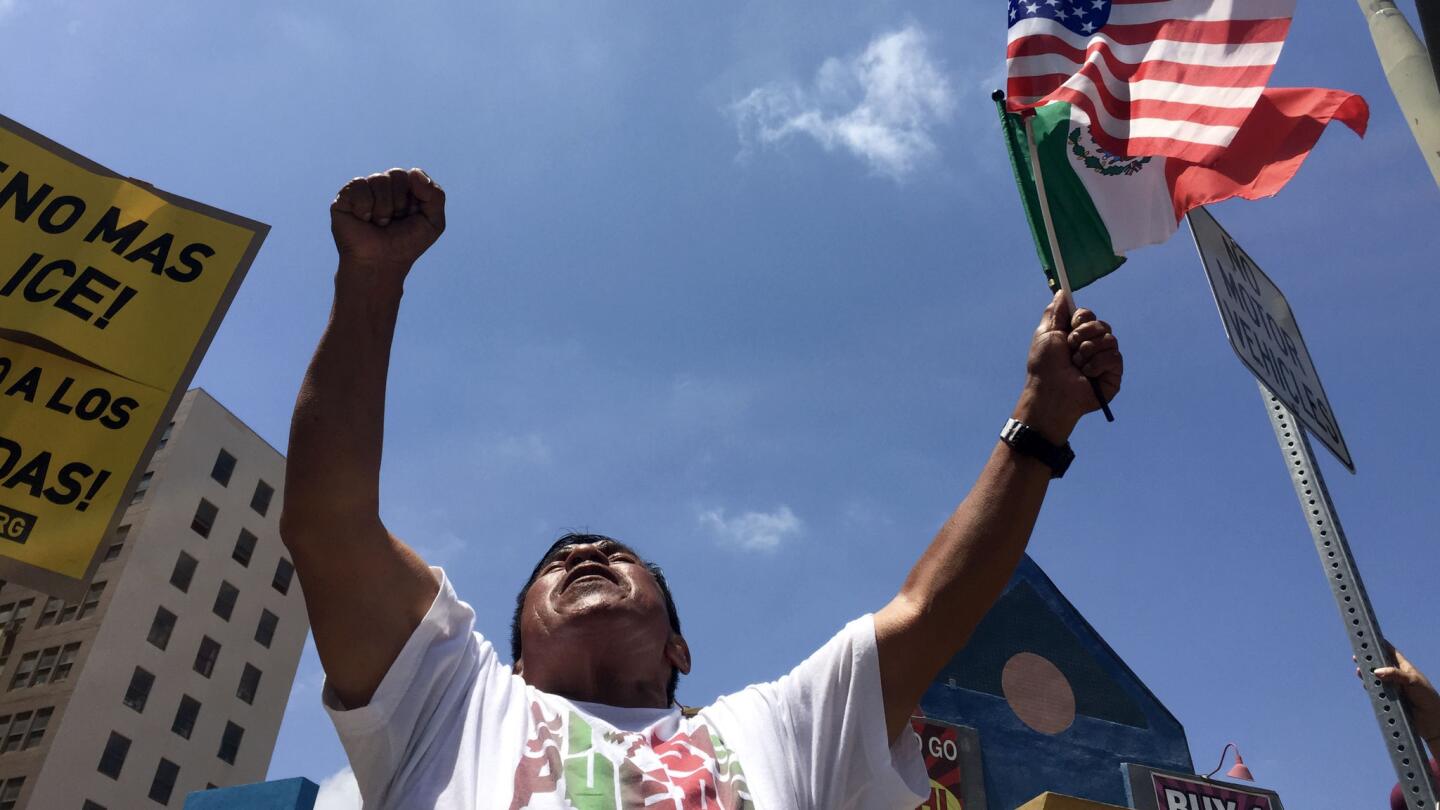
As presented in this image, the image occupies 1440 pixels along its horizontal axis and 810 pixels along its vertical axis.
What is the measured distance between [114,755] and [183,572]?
697cm

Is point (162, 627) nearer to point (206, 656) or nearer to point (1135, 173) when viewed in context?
point (206, 656)

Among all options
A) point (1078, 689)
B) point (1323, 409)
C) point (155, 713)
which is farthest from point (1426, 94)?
point (155, 713)

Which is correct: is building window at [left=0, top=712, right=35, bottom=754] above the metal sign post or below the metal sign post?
above

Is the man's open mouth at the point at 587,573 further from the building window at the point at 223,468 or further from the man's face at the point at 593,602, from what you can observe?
the building window at the point at 223,468

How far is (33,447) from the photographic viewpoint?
3912 mm

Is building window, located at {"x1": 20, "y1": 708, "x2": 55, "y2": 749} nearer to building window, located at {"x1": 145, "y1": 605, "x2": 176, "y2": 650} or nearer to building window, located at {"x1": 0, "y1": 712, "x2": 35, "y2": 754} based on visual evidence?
building window, located at {"x1": 0, "y1": 712, "x2": 35, "y2": 754}

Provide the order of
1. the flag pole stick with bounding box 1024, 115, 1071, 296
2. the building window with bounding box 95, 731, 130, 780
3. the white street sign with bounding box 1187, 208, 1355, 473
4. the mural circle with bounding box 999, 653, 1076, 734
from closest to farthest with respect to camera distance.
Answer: the flag pole stick with bounding box 1024, 115, 1071, 296, the white street sign with bounding box 1187, 208, 1355, 473, the mural circle with bounding box 999, 653, 1076, 734, the building window with bounding box 95, 731, 130, 780

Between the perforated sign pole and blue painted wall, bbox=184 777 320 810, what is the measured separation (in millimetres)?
7819

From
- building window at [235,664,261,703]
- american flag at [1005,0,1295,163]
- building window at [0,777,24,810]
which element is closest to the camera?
american flag at [1005,0,1295,163]

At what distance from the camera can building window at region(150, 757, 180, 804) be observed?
121 ft

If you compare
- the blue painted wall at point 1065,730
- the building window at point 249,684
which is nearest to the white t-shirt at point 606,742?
the blue painted wall at point 1065,730

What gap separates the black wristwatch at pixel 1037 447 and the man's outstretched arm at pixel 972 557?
16 millimetres

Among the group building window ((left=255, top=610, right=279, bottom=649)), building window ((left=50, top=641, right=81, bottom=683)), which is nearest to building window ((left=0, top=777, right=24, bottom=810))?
building window ((left=50, top=641, right=81, bottom=683))

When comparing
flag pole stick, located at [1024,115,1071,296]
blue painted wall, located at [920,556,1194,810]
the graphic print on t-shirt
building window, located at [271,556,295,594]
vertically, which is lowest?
the graphic print on t-shirt
